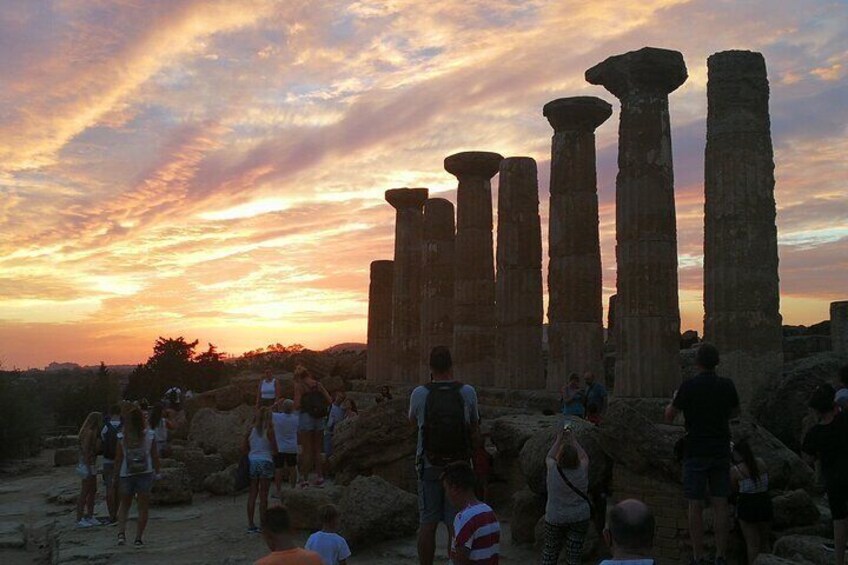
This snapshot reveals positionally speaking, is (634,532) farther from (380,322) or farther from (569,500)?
(380,322)

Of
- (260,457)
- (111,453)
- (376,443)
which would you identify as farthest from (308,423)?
(111,453)

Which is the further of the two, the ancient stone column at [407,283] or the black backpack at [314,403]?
the ancient stone column at [407,283]

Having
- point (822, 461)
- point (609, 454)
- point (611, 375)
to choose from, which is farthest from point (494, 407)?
point (822, 461)

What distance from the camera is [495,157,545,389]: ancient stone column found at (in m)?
23.0

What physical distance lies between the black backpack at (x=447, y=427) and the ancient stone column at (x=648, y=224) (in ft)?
34.7

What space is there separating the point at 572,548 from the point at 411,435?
637cm

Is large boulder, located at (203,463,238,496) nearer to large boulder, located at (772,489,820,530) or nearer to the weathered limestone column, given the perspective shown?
large boulder, located at (772,489,820,530)

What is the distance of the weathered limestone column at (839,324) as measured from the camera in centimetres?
1948

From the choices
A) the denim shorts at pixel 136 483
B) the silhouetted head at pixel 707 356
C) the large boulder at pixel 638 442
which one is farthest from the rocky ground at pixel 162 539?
the silhouetted head at pixel 707 356

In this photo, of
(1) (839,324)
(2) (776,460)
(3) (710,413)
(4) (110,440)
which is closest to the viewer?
(3) (710,413)

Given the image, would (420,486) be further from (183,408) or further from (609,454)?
(183,408)

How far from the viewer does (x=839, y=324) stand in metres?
19.8

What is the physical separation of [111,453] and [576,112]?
41.1 feet

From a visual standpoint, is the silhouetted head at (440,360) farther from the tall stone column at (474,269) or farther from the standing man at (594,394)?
the tall stone column at (474,269)
